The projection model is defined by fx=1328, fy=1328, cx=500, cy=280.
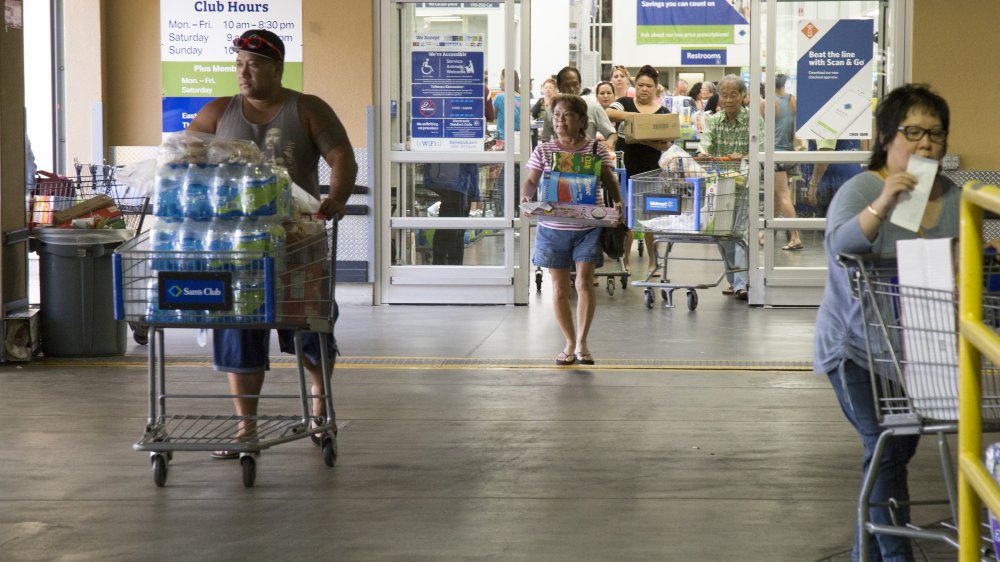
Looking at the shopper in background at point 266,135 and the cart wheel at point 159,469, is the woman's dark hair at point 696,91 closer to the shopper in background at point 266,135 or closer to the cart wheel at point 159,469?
the shopper in background at point 266,135

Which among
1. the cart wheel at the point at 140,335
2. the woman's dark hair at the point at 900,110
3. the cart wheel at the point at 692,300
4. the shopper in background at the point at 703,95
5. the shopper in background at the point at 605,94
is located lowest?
the cart wheel at the point at 140,335

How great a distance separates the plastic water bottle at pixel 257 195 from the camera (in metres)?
4.79

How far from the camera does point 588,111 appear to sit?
35.9 ft

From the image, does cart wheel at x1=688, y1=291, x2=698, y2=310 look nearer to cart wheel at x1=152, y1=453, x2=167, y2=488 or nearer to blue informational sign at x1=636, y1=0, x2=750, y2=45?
cart wheel at x1=152, y1=453, x2=167, y2=488

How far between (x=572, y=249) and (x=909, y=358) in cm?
432

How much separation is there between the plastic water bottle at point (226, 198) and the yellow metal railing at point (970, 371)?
2803 mm

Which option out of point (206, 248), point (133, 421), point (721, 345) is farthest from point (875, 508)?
point (721, 345)

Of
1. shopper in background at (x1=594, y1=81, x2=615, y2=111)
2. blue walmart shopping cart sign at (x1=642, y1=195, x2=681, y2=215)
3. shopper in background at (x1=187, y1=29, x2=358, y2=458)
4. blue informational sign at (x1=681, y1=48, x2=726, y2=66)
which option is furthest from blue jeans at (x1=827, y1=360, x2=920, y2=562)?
blue informational sign at (x1=681, y1=48, x2=726, y2=66)

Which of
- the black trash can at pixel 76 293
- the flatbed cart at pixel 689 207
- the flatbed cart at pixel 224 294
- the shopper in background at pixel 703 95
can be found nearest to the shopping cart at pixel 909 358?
the flatbed cart at pixel 224 294

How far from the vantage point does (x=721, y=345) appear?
8500 millimetres

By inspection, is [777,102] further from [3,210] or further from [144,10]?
[3,210]

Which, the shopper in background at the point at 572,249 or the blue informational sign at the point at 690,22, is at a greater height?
the blue informational sign at the point at 690,22

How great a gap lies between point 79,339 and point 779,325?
15.6ft

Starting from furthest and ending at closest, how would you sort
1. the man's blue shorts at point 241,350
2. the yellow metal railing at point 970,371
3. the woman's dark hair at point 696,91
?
the woman's dark hair at point 696,91 → the man's blue shorts at point 241,350 → the yellow metal railing at point 970,371
